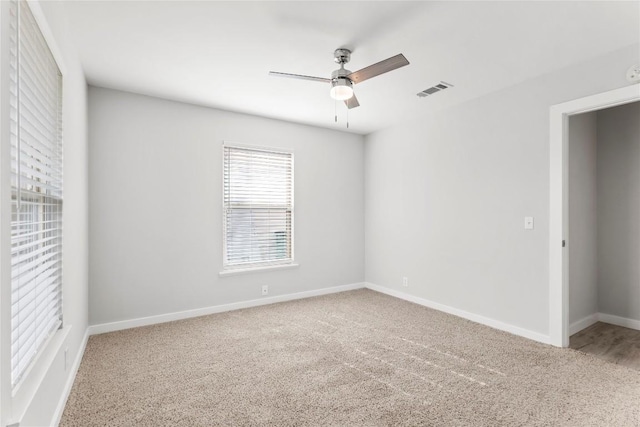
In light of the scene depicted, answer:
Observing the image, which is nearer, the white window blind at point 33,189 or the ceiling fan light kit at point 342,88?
the white window blind at point 33,189

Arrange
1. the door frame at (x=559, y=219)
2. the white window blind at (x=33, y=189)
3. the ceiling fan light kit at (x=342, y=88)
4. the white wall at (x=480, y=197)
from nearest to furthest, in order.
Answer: the white window blind at (x=33, y=189) < the ceiling fan light kit at (x=342, y=88) < the door frame at (x=559, y=219) < the white wall at (x=480, y=197)

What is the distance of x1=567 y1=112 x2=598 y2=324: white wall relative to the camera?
3469 mm

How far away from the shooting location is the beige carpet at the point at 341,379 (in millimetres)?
2012

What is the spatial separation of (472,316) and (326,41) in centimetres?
327

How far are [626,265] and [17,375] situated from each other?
17.0 feet

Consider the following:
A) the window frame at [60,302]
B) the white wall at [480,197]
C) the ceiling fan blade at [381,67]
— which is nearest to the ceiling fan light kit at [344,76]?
the ceiling fan blade at [381,67]

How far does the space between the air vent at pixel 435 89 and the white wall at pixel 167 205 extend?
179 centimetres

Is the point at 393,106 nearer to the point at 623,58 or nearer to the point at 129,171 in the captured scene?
the point at 623,58

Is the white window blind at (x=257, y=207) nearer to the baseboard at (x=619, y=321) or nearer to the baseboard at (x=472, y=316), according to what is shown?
the baseboard at (x=472, y=316)

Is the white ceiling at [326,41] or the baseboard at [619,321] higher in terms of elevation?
the white ceiling at [326,41]

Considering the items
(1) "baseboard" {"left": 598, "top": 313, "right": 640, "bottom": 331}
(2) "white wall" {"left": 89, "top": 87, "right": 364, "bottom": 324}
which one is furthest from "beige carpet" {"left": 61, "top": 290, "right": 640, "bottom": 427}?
(1) "baseboard" {"left": 598, "top": 313, "right": 640, "bottom": 331}


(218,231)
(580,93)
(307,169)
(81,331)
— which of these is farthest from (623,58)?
(81,331)

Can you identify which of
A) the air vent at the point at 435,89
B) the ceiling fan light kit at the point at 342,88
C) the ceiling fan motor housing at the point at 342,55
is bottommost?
the ceiling fan light kit at the point at 342,88

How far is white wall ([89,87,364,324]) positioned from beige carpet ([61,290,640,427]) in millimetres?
467
